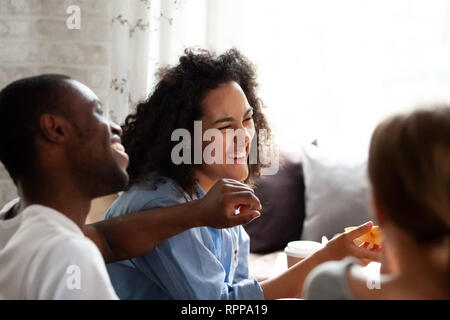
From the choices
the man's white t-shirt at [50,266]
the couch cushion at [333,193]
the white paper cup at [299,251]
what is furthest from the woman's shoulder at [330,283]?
the couch cushion at [333,193]

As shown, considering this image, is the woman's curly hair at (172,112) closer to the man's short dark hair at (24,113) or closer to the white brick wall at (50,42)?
the man's short dark hair at (24,113)

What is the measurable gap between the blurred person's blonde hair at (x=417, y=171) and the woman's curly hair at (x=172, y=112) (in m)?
0.65

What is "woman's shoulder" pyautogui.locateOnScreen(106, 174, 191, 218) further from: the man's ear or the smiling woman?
the man's ear

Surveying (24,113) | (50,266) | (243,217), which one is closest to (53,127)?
(24,113)

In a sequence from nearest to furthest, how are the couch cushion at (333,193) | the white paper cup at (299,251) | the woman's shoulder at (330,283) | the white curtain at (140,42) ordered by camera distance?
the woman's shoulder at (330,283) → the white paper cup at (299,251) → the couch cushion at (333,193) → the white curtain at (140,42)

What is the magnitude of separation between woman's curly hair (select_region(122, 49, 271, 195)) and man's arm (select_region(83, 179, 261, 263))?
0.64 ft

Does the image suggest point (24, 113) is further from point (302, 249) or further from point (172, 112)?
point (302, 249)

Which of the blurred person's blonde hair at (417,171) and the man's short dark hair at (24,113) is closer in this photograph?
the blurred person's blonde hair at (417,171)

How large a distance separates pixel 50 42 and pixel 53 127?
143 cm

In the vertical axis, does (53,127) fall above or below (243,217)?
above

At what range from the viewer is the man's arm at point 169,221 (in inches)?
36.9

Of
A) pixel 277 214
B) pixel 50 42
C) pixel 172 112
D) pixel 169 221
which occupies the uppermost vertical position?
pixel 50 42

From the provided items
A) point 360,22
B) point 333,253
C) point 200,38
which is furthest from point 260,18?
point 333,253

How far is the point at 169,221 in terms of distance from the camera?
98cm
